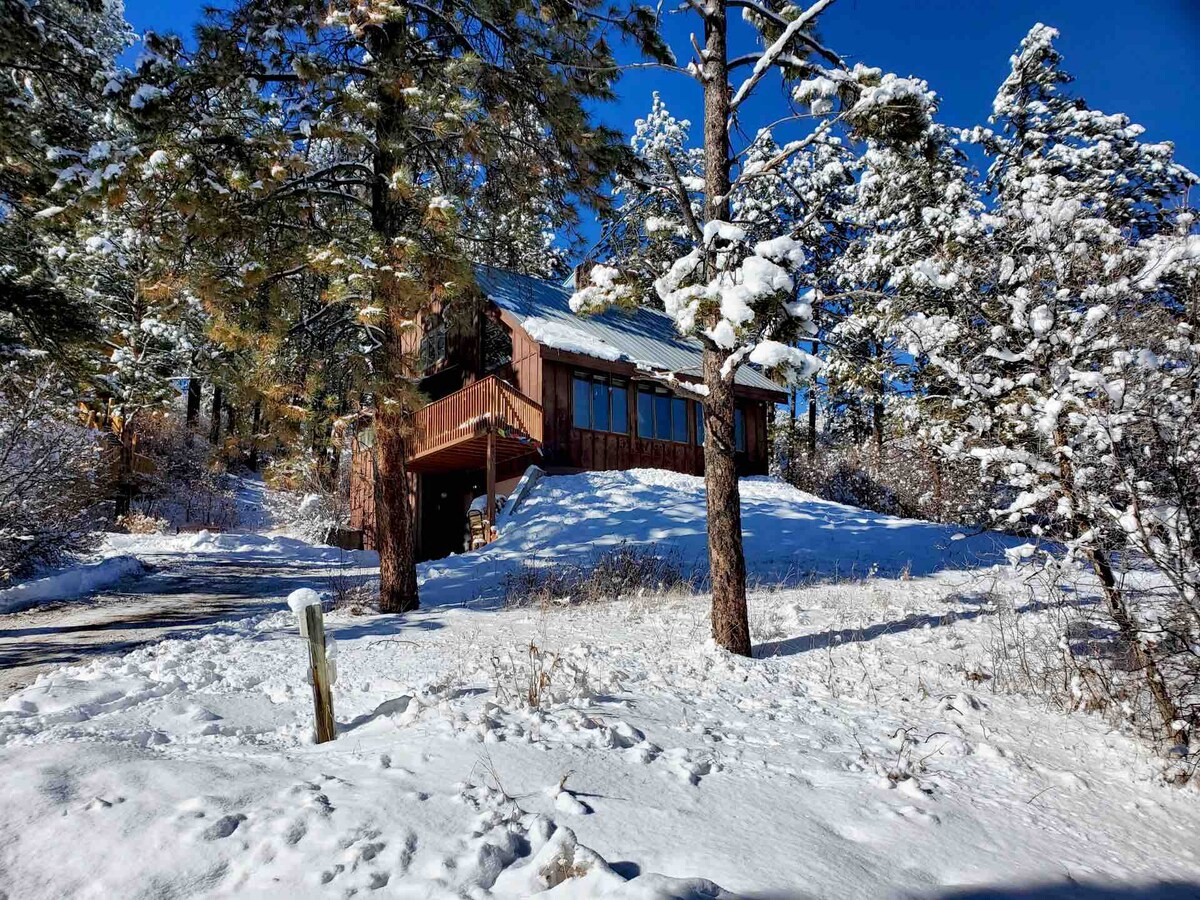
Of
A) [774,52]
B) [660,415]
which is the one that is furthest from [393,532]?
[660,415]

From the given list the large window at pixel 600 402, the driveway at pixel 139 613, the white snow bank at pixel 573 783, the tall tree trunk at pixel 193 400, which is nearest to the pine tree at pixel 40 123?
the driveway at pixel 139 613

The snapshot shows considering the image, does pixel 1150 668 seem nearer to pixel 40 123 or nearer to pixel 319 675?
pixel 319 675

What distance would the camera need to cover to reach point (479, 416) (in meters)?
16.5

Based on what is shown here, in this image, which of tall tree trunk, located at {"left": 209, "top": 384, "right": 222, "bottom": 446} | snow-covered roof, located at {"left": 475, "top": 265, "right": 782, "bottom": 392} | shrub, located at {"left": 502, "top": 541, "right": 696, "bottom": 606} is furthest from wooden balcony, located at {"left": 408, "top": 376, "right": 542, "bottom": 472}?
tall tree trunk, located at {"left": 209, "top": 384, "right": 222, "bottom": 446}

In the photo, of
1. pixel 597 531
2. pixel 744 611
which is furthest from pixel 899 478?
pixel 744 611

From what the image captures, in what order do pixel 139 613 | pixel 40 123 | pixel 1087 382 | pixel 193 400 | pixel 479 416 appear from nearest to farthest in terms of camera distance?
1. pixel 1087 382
2. pixel 40 123
3. pixel 139 613
4. pixel 479 416
5. pixel 193 400

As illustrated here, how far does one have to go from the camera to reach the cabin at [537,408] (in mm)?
17047

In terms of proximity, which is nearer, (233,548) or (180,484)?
(233,548)

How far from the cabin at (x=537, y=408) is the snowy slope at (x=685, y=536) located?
64.4 inches

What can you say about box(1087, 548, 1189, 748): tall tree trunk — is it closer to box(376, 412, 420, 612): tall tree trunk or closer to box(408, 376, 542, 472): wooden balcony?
box(376, 412, 420, 612): tall tree trunk

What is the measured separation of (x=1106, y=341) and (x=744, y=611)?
3482 mm

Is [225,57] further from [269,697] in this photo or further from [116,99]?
[269,697]

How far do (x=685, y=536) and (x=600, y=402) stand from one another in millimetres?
6579

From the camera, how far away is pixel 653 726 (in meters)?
3.91
